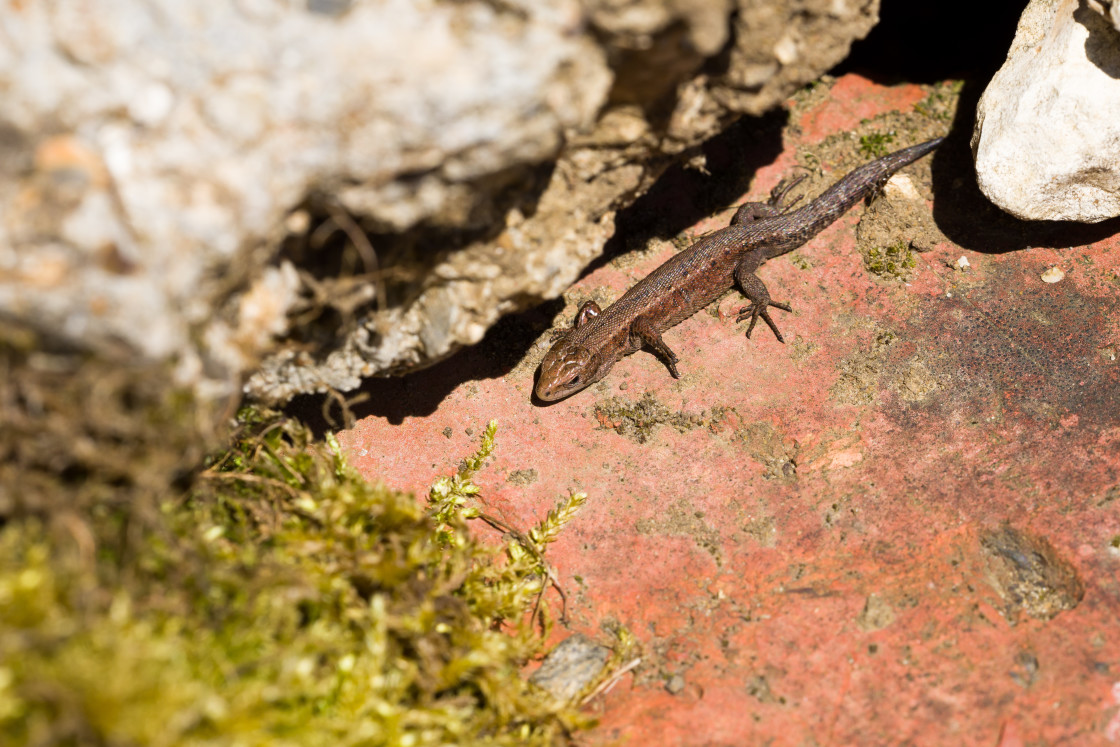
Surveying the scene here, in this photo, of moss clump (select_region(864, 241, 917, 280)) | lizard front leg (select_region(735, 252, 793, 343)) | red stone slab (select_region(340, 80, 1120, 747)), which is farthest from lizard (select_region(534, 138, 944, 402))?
moss clump (select_region(864, 241, 917, 280))

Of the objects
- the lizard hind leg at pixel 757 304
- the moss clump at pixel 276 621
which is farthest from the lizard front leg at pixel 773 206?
the moss clump at pixel 276 621

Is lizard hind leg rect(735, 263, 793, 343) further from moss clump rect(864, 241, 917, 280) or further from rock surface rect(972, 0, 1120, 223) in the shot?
rock surface rect(972, 0, 1120, 223)

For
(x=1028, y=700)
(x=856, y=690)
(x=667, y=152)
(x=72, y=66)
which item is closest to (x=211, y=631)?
(x=72, y=66)

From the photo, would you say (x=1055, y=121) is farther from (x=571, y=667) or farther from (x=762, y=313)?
(x=571, y=667)

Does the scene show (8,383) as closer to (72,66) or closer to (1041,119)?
(72,66)

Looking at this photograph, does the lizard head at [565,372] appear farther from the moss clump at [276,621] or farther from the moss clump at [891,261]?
the moss clump at [891,261]
